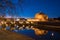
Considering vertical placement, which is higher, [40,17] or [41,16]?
[41,16]

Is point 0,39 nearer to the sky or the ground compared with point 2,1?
nearer to the ground

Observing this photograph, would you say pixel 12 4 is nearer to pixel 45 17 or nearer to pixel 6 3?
pixel 6 3

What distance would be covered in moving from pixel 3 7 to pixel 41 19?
111980 mm

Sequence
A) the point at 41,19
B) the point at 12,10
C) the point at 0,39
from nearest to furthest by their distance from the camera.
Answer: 1. the point at 0,39
2. the point at 12,10
3. the point at 41,19

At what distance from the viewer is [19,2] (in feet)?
45.2

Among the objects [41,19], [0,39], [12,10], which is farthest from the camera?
[41,19]

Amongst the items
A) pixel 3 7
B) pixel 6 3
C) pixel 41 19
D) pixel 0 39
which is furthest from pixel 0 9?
pixel 41 19

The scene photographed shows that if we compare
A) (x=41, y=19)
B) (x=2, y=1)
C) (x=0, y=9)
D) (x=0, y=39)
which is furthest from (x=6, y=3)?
(x=41, y=19)

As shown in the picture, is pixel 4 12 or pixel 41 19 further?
A: pixel 41 19

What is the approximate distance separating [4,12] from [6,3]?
172 centimetres

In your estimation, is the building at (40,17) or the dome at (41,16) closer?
the building at (40,17)

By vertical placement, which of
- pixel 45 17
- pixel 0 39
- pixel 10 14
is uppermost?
pixel 45 17

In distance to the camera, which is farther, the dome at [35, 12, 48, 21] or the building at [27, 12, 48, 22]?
the dome at [35, 12, 48, 21]

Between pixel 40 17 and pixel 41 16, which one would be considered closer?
pixel 40 17
